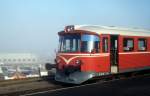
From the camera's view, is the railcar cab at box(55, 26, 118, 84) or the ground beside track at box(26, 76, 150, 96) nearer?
the ground beside track at box(26, 76, 150, 96)

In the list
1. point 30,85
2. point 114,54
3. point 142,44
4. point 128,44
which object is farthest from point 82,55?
point 142,44

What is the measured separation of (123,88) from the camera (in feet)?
49.3

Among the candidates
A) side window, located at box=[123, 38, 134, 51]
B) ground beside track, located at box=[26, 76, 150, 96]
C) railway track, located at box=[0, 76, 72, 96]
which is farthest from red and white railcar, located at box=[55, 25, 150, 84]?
ground beside track, located at box=[26, 76, 150, 96]

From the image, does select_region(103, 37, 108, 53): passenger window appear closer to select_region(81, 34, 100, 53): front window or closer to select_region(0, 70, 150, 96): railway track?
select_region(81, 34, 100, 53): front window

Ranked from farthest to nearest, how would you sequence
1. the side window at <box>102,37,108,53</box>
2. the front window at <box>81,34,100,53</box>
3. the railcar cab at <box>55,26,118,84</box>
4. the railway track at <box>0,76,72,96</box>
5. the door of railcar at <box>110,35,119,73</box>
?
1. the door of railcar at <box>110,35,119,73</box>
2. the side window at <box>102,37,108,53</box>
3. the front window at <box>81,34,100,53</box>
4. the railcar cab at <box>55,26,118,84</box>
5. the railway track at <box>0,76,72,96</box>

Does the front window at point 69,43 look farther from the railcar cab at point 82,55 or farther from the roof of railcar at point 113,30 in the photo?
the roof of railcar at point 113,30

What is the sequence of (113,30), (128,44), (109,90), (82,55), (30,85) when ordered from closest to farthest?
(109,90)
(82,55)
(30,85)
(113,30)
(128,44)

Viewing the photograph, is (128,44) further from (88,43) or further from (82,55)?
(82,55)

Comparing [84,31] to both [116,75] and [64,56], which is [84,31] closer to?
[64,56]

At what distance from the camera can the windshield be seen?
55.0 ft

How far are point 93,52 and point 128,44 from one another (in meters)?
3.28

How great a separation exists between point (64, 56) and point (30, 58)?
10.7 m

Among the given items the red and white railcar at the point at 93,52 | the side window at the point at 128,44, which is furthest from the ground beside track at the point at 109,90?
the side window at the point at 128,44

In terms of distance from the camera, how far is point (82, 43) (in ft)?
55.0
